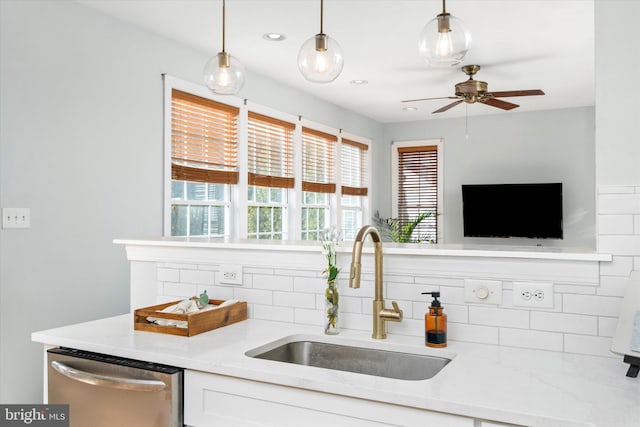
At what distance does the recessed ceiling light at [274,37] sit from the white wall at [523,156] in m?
3.45

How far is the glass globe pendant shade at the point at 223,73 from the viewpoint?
1.89 m

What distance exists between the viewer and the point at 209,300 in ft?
6.61

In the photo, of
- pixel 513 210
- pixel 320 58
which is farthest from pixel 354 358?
pixel 513 210

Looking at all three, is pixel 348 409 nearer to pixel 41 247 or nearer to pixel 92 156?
pixel 41 247

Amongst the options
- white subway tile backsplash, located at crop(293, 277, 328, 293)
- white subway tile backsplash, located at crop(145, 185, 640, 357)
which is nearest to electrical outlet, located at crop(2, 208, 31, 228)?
white subway tile backsplash, located at crop(145, 185, 640, 357)

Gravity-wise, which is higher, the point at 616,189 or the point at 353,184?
the point at 353,184

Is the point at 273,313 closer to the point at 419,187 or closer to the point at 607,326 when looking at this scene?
the point at 607,326

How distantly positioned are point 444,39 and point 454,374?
2.99 ft

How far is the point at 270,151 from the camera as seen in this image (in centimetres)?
508

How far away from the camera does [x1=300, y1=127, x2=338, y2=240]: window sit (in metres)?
5.69

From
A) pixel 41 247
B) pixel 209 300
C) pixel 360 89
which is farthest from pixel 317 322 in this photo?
pixel 360 89

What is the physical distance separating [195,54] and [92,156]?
1.33 meters

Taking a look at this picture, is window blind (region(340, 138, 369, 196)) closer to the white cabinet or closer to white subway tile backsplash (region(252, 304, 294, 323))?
white subway tile backsplash (region(252, 304, 294, 323))

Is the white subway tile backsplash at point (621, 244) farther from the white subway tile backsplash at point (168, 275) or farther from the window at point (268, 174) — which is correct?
the window at point (268, 174)
